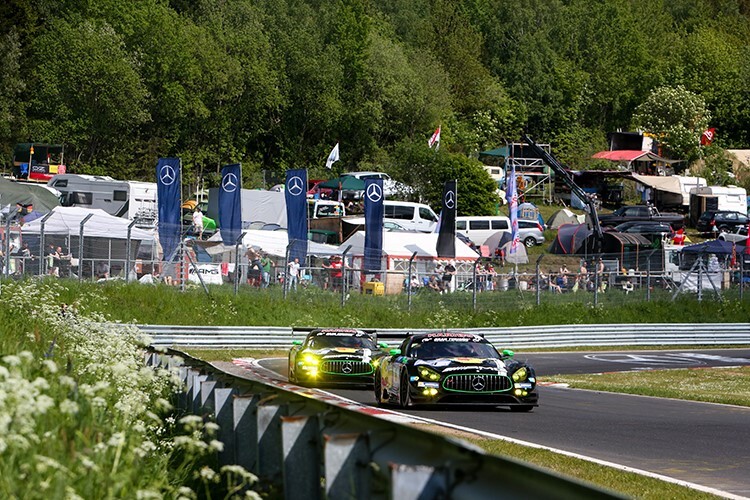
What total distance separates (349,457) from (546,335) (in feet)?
109

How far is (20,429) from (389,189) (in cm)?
6012

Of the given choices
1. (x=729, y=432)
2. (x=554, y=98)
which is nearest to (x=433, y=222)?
A: (x=729, y=432)

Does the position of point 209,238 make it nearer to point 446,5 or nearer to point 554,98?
point 554,98

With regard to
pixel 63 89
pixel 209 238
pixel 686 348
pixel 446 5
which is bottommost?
pixel 686 348

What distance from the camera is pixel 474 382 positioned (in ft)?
57.2

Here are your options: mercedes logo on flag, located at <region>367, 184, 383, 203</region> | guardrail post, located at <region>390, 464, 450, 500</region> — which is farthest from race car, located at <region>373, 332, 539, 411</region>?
mercedes logo on flag, located at <region>367, 184, 383, 203</region>

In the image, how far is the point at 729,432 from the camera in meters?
14.7

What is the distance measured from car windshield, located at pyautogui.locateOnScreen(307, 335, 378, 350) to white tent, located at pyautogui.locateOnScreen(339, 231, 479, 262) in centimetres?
1891

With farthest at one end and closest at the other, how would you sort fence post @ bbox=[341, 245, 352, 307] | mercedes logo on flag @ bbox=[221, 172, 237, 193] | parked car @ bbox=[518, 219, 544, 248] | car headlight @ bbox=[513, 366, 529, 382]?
parked car @ bbox=[518, 219, 544, 248]
mercedes logo on flag @ bbox=[221, 172, 237, 193]
fence post @ bbox=[341, 245, 352, 307]
car headlight @ bbox=[513, 366, 529, 382]

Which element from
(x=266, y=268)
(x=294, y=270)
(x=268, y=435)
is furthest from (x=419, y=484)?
(x=266, y=268)

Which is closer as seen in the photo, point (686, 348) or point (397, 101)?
point (686, 348)

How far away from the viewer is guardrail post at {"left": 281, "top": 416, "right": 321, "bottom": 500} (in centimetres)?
564

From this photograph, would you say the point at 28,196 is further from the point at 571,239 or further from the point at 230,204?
the point at 571,239

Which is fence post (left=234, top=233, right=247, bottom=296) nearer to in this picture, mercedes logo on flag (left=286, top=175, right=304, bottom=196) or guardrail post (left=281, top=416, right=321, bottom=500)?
mercedes logo on flag (left=286, top=175, right=304, bottom=196)
